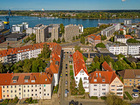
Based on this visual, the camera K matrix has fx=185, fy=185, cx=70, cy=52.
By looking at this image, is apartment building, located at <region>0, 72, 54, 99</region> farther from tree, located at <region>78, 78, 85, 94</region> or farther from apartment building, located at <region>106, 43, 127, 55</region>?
apartment building, located at <region>106, 43, 127, 55</region>

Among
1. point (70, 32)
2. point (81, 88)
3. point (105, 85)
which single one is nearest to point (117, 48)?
point (70, 32)

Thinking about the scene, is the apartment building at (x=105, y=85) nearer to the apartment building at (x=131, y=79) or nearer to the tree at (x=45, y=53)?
the apartment building at (x=131, y=79)

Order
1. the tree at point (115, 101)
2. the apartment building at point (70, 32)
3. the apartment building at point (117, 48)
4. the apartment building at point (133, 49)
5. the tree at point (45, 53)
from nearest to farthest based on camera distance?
the tree at point (115, 101)
the tree at point (45, 53)
the apartment building at point (117, 48)
the apartment building at point (133, 49)
the apartment building at point (70, 32)

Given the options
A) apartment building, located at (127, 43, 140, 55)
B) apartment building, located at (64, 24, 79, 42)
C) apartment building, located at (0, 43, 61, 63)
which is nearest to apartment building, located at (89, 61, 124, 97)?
apartment building, located at (0, 43, 61, 63)

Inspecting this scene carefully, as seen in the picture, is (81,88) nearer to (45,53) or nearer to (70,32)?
(45,53)

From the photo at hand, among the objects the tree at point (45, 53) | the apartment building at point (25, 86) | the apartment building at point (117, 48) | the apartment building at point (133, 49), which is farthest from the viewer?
the apartment building at point (133, 49)

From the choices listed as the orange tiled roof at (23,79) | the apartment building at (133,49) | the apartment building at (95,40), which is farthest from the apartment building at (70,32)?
the orange tiled roof at (23,79)
